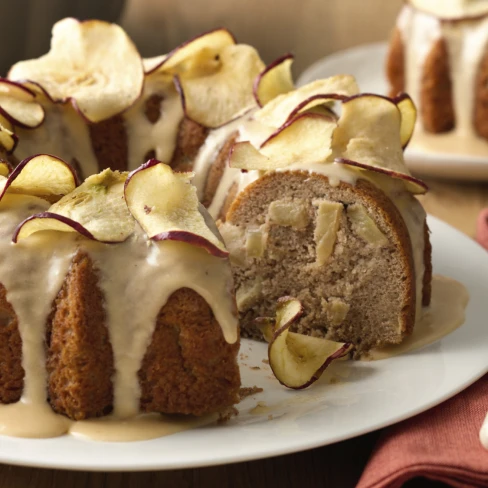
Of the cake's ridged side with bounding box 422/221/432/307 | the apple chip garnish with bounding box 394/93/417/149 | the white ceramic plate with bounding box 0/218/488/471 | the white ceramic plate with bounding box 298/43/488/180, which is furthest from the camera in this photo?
the white ceramic plate with bounding box 298/43/488/180

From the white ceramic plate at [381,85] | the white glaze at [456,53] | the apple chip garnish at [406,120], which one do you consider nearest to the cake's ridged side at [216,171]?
the apple chip garnish at [406,120]

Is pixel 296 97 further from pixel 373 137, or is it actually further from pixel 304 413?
pixel 304 413

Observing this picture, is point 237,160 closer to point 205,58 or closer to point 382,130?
point 382,130

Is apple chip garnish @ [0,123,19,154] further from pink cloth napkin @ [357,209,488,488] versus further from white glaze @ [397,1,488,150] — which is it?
white glaze @ [397,1,488,150]

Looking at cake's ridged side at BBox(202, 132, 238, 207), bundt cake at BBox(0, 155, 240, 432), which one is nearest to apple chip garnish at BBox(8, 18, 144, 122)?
cake's ridged side at BBox(202, 132, 238, 207)

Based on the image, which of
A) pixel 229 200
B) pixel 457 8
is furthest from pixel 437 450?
pixel 457 8

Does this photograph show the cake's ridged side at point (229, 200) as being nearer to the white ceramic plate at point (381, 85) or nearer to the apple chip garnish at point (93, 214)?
the apple chip garnish at point (93, 214)
